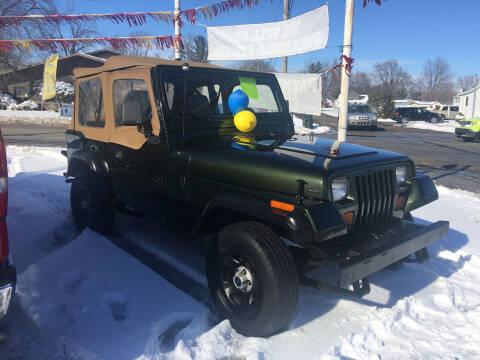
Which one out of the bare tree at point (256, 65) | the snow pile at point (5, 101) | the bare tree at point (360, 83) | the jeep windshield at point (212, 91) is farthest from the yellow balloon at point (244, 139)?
the bare tree at point (360, 83)

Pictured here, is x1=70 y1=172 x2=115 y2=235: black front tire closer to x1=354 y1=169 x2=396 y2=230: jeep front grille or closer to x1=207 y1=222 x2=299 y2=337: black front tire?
x1=207 y1=222 x2=299 y2=337: black front tire

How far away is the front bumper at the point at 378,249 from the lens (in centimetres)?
238

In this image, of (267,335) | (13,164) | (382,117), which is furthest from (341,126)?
(382,117)

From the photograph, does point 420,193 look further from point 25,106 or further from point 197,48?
point 25,106

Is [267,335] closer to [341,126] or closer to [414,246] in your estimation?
[414,246]

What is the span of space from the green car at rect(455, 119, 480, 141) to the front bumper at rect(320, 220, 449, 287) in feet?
56.5

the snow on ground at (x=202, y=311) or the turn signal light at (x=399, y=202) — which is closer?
the snow on ground at (x=202, y=311)

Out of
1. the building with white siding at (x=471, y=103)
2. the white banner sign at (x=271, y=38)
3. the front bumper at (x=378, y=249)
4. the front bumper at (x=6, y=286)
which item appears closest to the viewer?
the front bumper at (x=6, y=286)

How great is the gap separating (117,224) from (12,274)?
2744 millimetres

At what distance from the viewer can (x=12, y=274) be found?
223 centimetres

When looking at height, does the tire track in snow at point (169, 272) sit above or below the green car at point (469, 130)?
below

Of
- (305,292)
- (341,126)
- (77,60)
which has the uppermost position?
(77,60)

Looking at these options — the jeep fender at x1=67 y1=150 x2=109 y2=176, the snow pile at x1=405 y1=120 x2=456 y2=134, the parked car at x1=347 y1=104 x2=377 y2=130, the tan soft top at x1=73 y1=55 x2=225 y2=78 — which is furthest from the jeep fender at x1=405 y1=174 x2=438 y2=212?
the snow pile at x1=405 y1=120 x2=456 y2=134

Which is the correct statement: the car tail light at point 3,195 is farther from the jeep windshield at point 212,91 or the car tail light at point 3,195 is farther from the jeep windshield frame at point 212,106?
the jeep windshield at point 212,91
